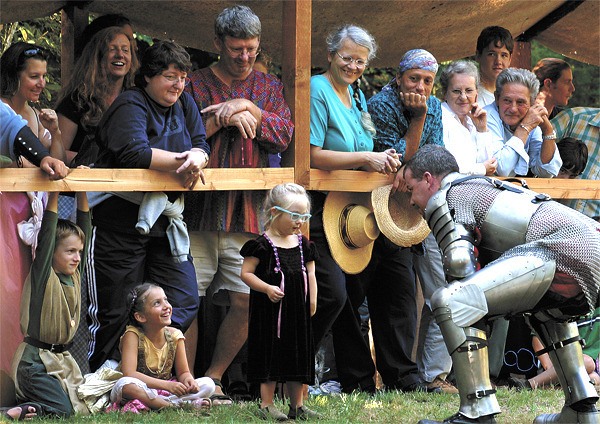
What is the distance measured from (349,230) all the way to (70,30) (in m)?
2.61

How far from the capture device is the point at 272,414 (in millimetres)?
6395

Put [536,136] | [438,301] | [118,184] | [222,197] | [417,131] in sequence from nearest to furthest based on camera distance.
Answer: [438,301], [118,184], [222,197], [417,131], [536,136]

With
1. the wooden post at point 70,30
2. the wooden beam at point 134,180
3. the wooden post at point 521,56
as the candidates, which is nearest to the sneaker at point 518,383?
the wooden beam at point 134,180

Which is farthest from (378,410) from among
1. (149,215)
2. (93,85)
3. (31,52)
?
(31,52)

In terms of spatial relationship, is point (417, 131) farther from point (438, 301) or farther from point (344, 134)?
point (438, 301)

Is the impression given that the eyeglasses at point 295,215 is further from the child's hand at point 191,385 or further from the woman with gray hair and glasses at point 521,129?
the woman with gray hair and glasses at point 521,129

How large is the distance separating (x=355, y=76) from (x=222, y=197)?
1.15m

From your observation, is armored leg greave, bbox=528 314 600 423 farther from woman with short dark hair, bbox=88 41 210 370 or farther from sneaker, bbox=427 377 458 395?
woman with short dark hair, bbox=88 41 210 370

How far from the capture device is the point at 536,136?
865cm

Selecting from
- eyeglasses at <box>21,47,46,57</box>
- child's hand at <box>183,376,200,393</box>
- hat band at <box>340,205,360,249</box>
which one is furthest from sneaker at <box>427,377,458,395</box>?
eyeglasses at <box>21,47,46,57</box>

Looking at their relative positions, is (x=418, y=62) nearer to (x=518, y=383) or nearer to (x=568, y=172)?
(x=568, y=172)

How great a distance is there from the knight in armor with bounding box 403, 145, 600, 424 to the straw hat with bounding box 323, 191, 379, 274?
0.84 metres

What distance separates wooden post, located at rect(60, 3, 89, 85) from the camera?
8.55 metres

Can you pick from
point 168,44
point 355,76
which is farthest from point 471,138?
point 168,44
